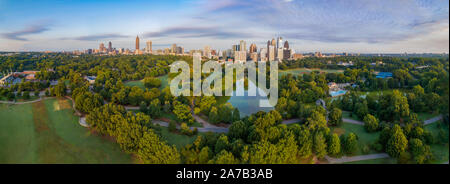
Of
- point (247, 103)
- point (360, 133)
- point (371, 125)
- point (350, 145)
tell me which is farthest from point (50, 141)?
point (371, 125)

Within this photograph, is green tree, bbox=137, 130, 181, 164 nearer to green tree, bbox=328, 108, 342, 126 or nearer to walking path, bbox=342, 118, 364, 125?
green tree, bbox=328, 108, 342, 126

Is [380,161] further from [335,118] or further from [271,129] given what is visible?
[271,129]

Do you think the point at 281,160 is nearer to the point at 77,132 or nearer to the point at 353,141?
the point at 353,141

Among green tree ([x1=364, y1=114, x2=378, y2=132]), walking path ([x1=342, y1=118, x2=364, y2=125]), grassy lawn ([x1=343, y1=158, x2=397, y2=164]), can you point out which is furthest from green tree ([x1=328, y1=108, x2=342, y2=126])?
grassy lawn ([x1=343, y1=158, x2=397, y2=164])

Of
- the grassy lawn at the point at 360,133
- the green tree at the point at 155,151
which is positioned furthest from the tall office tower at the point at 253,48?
the green tree at the point at 155,151

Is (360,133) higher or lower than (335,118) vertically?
lower
